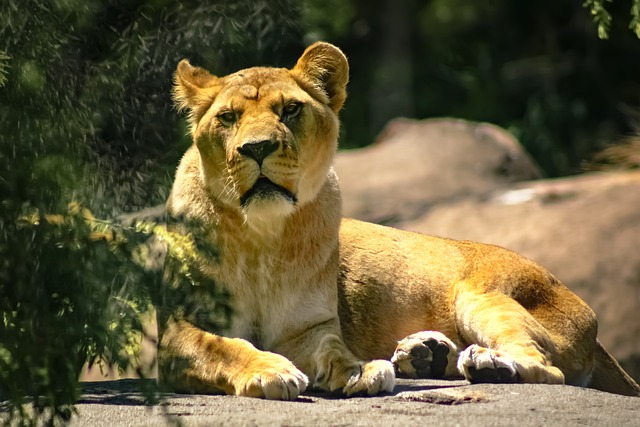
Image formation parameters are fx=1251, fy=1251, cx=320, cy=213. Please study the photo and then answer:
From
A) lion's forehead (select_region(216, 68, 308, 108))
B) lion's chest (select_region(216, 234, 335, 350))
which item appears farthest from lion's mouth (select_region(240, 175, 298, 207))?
lion's forehead (select_region(216, 68, 308, 108))

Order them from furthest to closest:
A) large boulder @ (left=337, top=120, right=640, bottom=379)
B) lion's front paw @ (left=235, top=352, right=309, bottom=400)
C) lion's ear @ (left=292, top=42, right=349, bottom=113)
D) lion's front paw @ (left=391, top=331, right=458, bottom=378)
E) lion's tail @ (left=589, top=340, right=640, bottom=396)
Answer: large boulder @ (left=337, top=120, right=640, bottom=379) → lion's tail @ (left=589, top=340, right=640, bottom=396) → lion's ear @ (left=292, top=42, right=349, bottom=113) → lion's front paw @ (left=391, top=331, right=458, bottom=378) → lion's front paw @ (left=235, top=352, right=309, bottom=400)

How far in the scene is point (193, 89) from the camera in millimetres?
5926

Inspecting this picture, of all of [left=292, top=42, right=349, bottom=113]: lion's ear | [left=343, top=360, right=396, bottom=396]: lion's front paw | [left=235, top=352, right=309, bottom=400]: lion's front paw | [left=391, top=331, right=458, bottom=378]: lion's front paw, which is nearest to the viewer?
[left=235, top=352, right=309, bottom=400]: lion's front paw

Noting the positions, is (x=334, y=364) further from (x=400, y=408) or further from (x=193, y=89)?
(x=193, y=89)

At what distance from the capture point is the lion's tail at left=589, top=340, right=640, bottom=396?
258 inches

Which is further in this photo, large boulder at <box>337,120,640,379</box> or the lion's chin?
large boulder at <box>337,120,640,379</box>

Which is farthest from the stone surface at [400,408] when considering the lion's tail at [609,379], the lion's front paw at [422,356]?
the lion's tail at [609,379]

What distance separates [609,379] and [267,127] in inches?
97.2

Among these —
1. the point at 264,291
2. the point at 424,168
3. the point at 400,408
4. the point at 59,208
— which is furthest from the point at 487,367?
the point at 424,168

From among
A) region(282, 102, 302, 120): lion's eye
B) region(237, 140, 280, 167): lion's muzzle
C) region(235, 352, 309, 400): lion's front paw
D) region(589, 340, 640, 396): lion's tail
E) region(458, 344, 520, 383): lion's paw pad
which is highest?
region(282, 102, 302, 120): lion's eye

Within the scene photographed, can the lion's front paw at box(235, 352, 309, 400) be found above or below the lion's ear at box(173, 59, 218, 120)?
below

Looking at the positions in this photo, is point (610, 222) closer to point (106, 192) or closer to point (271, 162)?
point (271, 162)

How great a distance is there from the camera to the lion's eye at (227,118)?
5.55 m

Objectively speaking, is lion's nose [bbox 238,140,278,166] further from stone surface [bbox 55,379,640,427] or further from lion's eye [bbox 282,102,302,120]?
stone surface [bbox 55,379,640,427]
